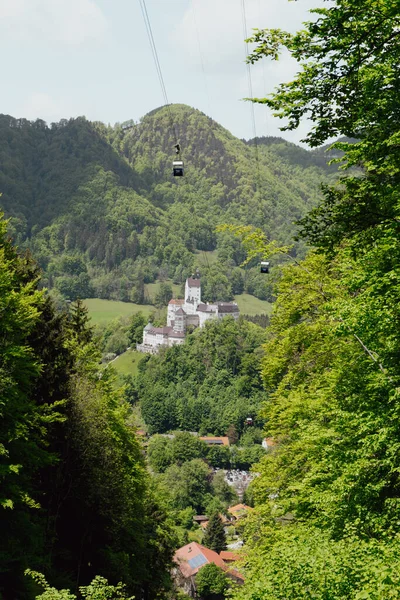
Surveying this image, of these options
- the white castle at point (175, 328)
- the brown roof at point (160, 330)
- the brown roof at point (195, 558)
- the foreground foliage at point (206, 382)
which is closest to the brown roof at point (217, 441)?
the foreground foliage at point (206, 382)

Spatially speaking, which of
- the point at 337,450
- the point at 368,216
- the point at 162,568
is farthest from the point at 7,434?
the point at 162,568

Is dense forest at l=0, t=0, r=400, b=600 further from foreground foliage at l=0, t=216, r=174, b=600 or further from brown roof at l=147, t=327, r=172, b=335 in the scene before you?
brown roof at l=147, t=327, r=172, b=335

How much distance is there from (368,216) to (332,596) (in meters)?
6.69

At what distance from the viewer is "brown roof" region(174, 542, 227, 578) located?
60.5 m

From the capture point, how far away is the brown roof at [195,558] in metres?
60.5

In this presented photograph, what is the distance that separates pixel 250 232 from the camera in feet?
57.3

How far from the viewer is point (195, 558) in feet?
208

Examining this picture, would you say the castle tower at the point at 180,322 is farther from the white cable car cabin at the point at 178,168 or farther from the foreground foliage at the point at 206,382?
the white cable car cabin at the point at 178,168

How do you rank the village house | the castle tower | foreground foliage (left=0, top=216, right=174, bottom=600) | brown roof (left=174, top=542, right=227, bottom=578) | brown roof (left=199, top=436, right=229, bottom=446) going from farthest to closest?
the castle tower < brown roof (left=199, top=436, right=229, bottom=446) < brown roof (left=174, top=542, right=227, bottom=578) < the village house < foreground foliage (left=0, top=216, right=174, bottom=600)

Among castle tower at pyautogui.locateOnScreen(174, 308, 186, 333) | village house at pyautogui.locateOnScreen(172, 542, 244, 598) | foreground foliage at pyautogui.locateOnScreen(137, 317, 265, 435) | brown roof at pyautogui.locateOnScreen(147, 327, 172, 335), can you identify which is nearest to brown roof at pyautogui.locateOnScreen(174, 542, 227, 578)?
village house at pyautogui.locateOnScreen(172, 542, 244, 598)

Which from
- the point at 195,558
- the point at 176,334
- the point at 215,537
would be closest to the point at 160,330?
the point at 176,334

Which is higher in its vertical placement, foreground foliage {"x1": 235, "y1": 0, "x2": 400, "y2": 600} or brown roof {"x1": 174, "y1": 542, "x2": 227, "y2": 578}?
foreground foliage {"x1": 235, "y1": 0, "x2": 400, "y2": 600}

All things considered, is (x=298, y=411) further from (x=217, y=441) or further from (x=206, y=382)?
(x=206, y=382)

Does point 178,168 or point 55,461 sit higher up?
point 178,168
